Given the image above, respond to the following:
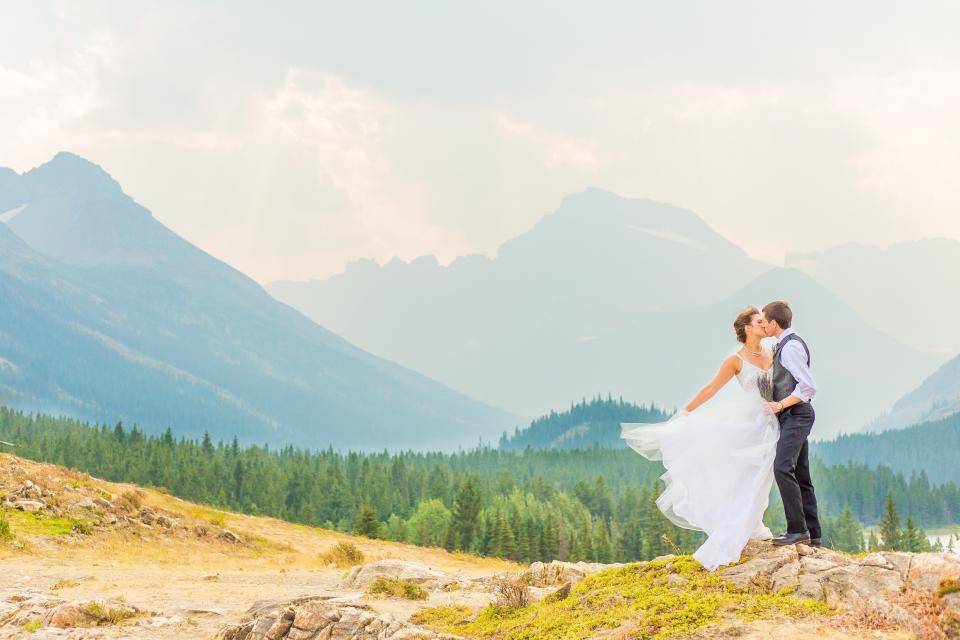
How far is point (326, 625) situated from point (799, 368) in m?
9.91

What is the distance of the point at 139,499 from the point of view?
46.5 m

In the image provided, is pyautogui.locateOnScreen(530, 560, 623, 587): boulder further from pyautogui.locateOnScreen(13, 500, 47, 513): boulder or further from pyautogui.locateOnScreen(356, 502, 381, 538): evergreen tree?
pyautogui.locateOnScreen(356, 502, 381, 538): evergreen tree

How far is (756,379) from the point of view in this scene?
1462 centimetres

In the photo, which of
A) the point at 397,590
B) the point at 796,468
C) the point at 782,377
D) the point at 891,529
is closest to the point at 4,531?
the point at 397,590

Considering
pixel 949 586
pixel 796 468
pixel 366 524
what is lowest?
pixel 366 524

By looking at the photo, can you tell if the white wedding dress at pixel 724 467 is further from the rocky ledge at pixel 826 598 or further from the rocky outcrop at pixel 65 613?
the rocky outcrop at pixel 65 613

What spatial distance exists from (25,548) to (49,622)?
16.9 metres

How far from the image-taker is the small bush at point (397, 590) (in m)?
23.7

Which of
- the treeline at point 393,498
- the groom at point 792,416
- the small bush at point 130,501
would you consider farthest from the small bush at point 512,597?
the treeline at point 393,498

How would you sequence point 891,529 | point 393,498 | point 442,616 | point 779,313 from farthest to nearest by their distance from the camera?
1. point 393,498
2. point 891,529
3. point 442,616
4. point 779,313

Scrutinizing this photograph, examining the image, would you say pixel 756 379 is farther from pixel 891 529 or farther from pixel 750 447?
pixel 891 529

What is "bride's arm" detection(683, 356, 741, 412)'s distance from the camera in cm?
1464

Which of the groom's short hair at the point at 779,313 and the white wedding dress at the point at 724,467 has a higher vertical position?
the groom's short hair at the point at 779,313

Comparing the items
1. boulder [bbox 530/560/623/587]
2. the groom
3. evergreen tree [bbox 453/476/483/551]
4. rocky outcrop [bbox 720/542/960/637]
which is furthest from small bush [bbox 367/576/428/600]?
evergreen tree [bbox 453/476/483/551]
